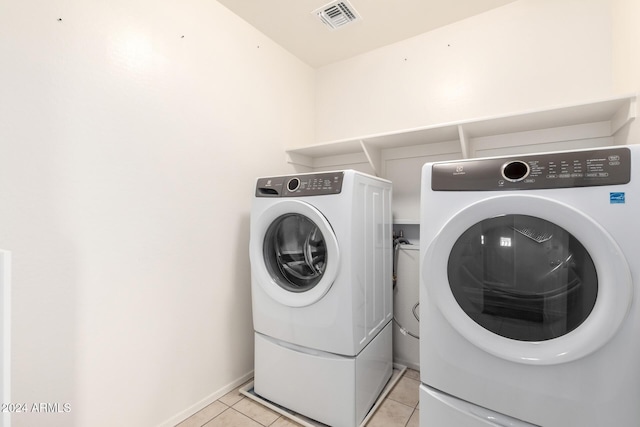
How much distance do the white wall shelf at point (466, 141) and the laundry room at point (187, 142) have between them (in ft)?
0.04

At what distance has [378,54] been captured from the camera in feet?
7.51

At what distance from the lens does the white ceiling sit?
179 cm

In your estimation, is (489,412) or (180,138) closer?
(489,412)

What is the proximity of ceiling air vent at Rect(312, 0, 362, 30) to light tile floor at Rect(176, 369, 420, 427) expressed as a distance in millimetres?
2452

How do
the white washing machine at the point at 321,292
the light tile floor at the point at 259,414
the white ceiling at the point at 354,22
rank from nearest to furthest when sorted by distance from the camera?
1. the white washing machine at the point at 321,292
2. the light tile floor at the point at 259,414
3. the white ceiling at the point at 354,22

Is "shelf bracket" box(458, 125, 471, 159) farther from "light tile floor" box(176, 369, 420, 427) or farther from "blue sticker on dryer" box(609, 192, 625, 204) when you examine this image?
"light tile floor" box(176, 369, 420, 427)

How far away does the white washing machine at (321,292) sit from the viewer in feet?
4.64

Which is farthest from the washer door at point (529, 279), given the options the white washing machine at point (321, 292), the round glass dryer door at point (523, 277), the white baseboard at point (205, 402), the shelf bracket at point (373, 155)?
the white baseboard at point (205, 402)

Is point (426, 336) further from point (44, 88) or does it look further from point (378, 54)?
point (378, 54)

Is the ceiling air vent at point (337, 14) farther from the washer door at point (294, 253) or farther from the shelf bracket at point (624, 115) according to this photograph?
the shelf bracket at point (624, 115)

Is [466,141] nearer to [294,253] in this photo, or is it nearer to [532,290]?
[532,290]

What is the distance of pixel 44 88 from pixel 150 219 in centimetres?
65

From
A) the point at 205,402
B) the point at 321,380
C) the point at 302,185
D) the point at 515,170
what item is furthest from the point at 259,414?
the point at 515,170

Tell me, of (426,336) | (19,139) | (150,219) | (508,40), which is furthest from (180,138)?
(508,40)
